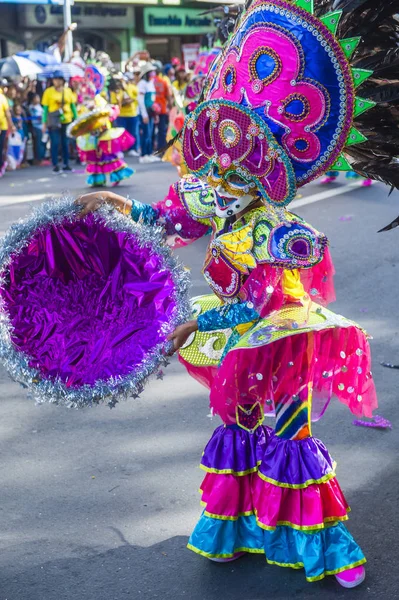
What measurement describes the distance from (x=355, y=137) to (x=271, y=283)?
60 cm

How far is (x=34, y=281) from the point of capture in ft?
11.0

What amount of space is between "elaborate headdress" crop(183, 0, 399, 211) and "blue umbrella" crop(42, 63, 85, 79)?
1407 centimetres

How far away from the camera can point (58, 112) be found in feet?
52.4

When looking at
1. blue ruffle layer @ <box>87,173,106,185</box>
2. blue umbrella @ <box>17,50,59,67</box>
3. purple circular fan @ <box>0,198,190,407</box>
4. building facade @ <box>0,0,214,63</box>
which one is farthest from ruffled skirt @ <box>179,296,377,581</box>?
building facade @ <box>0,0,214,63</box>

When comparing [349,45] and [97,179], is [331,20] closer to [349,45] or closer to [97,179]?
[349,45]

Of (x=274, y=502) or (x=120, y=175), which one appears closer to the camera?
(x=274, y=502)

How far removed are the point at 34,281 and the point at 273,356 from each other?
103cm

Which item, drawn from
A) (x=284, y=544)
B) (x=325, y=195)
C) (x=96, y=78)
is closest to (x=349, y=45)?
(x=284, y=544)

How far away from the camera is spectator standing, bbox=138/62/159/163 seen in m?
18.4

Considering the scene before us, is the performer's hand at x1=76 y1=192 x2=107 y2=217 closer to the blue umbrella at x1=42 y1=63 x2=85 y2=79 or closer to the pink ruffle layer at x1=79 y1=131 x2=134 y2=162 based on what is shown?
the pink ruffle layer at x1=79 y1=131 x2=134 y2=162

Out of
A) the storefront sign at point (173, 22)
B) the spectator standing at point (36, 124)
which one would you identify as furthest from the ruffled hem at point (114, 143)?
the storefront sign at point (173, 22)

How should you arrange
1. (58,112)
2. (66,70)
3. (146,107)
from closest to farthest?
(58,112), (66,70), (146,107)

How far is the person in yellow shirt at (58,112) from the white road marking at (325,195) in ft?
19.6

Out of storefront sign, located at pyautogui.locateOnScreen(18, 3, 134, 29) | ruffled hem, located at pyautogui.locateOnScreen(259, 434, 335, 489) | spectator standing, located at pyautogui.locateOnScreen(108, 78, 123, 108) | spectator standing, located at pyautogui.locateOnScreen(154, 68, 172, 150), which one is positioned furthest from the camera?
storefront sign, located at pyautogui.locateOnScreen(18, 3, 134, 29)
